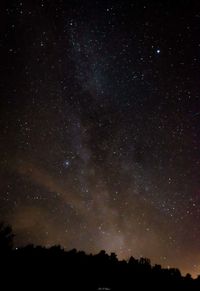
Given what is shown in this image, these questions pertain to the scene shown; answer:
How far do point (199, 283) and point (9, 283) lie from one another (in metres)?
8.46

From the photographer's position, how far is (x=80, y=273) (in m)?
16.1

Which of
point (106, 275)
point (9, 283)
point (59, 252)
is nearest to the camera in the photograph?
point (9, 283)

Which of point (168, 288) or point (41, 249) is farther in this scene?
point (41, 249)

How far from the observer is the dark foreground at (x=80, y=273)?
1521 cm

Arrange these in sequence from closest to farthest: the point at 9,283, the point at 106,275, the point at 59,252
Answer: the point at 9,283, the point at 106,275, the point at 59,252

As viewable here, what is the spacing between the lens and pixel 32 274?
1558 cm

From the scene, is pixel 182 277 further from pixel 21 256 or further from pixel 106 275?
pixel 21 256

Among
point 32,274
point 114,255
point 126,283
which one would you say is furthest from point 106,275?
point 32,274

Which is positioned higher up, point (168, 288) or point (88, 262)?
→ point (88, 262)

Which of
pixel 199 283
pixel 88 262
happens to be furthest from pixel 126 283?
pixel 199 283

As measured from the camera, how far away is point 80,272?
16188 millimetres

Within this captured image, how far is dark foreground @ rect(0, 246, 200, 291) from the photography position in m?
15.2

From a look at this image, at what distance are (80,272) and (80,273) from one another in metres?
0.09

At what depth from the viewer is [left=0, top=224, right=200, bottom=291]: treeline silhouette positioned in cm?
1523
